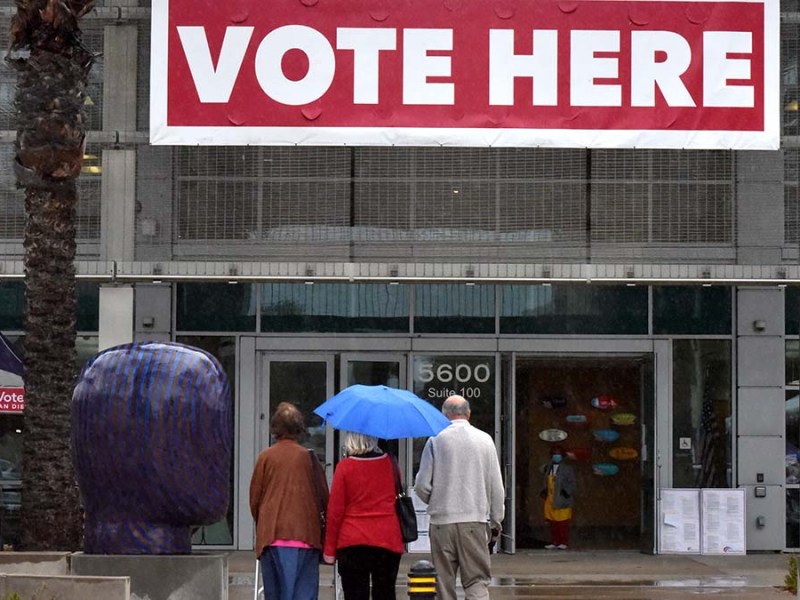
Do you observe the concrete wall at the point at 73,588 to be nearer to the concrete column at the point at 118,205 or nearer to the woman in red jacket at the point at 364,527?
the woman in red jacket at the point at 364,527

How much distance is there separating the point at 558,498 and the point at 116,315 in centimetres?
614

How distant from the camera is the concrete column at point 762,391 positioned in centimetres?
1848

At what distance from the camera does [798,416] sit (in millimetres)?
18703

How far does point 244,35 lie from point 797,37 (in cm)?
651

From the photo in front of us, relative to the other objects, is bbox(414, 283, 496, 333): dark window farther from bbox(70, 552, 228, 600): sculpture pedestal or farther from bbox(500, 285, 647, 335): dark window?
bbox(70, 552, 228, 600): sculpture pedestal

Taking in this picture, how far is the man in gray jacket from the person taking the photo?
35.6ft

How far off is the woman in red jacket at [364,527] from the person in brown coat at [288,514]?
14cm

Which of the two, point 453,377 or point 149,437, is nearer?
point 149,437

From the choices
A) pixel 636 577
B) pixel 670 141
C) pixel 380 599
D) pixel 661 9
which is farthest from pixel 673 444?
pixel 380 599

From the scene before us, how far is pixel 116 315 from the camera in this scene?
54.2 feet

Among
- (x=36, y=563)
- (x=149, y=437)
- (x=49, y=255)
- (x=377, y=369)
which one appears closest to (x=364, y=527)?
(x=149, y=437)

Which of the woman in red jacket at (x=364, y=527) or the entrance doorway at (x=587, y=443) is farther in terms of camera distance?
the entrance doorway at (x=587, y=443)

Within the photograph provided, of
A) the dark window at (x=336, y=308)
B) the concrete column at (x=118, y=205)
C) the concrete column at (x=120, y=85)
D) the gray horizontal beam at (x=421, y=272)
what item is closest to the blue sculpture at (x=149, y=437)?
the gray horizontal beam at (x=421, y=272)

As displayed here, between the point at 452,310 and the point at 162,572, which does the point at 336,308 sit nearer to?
the point at 452,310
